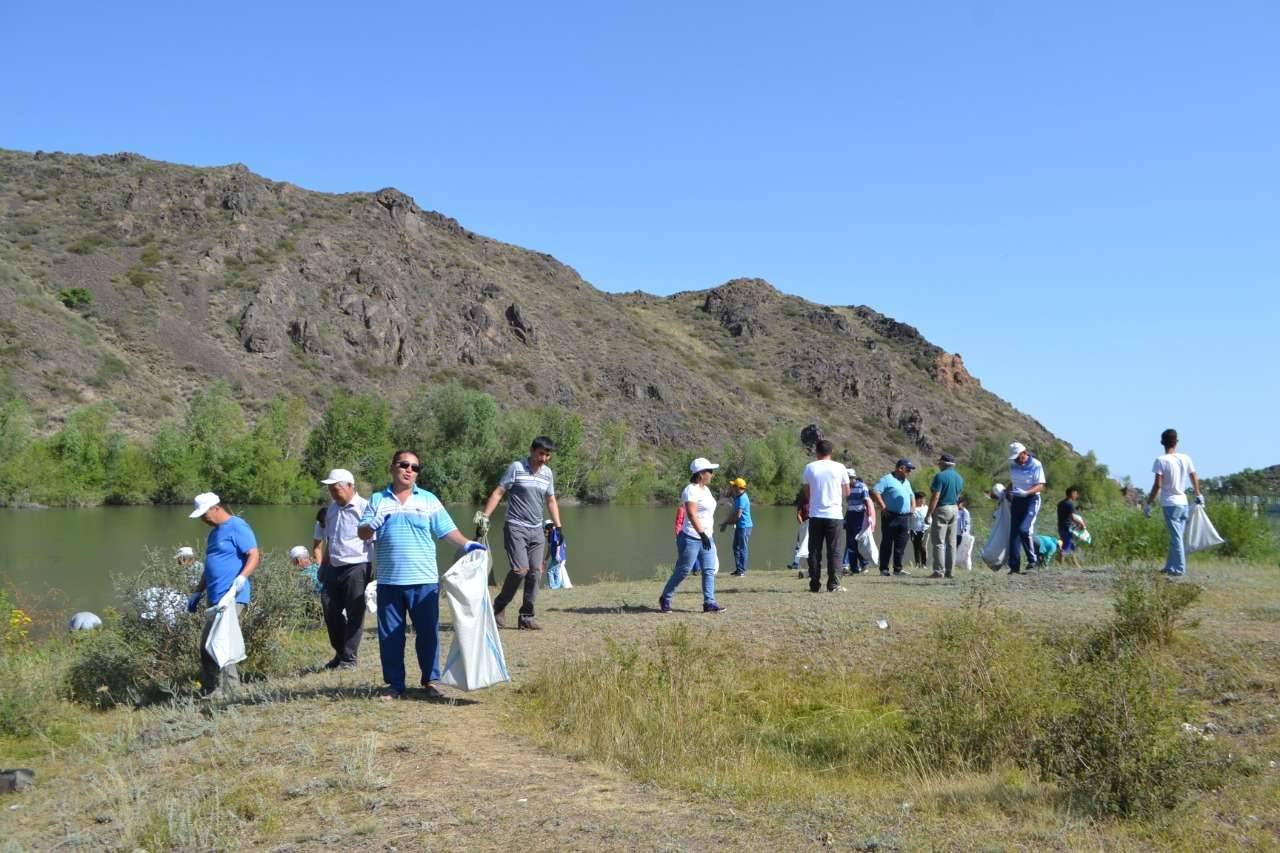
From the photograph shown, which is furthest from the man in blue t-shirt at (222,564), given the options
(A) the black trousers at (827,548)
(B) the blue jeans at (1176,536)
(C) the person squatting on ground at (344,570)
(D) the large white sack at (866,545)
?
(D) the large white sack at (866,545)

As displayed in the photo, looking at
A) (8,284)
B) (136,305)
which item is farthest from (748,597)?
(136,305)

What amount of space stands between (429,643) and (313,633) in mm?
4905

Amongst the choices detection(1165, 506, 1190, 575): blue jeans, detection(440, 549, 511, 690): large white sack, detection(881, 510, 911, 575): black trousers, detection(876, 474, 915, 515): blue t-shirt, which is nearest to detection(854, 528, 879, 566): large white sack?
detection(881, 510, 911, 575): black trousers

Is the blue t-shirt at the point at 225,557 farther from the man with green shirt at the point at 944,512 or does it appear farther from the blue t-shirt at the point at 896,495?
the man with green shirt at the point at 944,512

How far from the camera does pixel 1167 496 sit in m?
12.3

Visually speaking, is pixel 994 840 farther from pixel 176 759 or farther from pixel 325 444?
pixel 325 444

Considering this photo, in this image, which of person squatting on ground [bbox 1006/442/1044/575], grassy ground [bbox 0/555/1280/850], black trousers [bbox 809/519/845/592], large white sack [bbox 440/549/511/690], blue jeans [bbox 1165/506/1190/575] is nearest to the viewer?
grassy ground [bbox 0/555/1280/850]

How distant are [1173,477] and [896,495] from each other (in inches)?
163

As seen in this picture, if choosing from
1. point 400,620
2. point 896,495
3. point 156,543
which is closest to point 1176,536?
point 896,495

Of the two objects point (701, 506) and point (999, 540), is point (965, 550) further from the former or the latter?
point (701, 506)

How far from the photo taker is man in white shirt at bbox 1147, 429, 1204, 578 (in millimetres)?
12297

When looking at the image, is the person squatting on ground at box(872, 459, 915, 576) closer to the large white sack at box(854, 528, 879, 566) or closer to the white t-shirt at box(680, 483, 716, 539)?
the large white sack at box(854, 528, 879, 566)

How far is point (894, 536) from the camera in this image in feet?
53.4

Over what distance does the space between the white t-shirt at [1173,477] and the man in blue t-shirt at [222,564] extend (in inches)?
395
